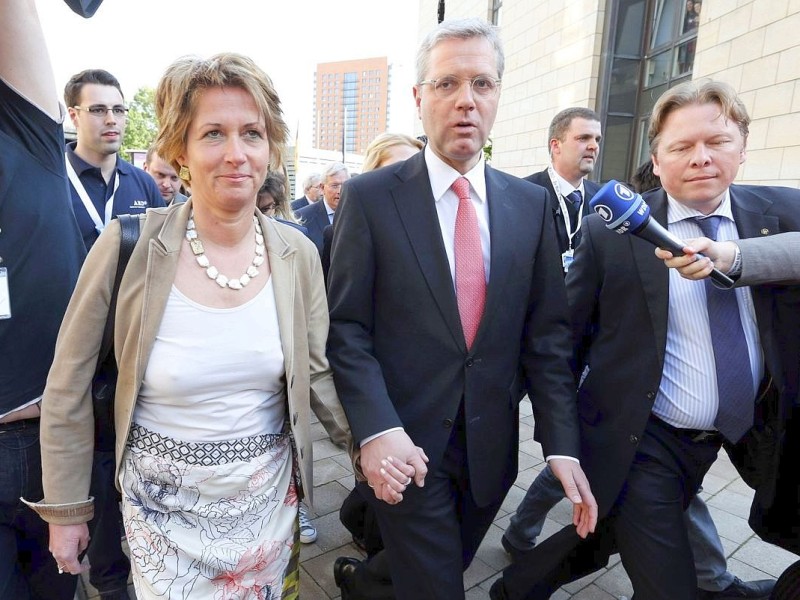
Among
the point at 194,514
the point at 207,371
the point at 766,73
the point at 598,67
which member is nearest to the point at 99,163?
the point at 207,371

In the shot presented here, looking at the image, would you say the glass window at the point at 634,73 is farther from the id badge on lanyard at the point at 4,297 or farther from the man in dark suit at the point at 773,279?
the id badge on lanyard at the point at 4,297

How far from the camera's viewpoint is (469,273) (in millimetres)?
1853

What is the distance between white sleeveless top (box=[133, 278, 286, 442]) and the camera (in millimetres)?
1477

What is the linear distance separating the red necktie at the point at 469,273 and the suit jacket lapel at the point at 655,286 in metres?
0.61

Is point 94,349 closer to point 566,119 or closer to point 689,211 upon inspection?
point 689,211

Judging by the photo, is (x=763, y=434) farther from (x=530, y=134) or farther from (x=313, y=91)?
(x=313, y=91)

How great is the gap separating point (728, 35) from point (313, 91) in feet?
277

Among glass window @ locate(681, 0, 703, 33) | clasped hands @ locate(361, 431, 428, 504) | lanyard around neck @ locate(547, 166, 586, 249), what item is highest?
glass window @ locate(681, 0, 703, 33)

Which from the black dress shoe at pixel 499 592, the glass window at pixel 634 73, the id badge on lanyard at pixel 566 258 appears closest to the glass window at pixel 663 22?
the glass window at pixel 634 73

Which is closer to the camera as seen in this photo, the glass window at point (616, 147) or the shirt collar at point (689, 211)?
the shirt collar at point (689, 211)

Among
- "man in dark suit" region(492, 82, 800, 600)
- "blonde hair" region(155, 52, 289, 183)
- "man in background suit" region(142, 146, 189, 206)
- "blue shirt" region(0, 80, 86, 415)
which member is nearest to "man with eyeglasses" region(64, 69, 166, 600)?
"man in background suit" region(142, 146, 189, 206)

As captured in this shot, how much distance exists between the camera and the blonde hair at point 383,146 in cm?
342

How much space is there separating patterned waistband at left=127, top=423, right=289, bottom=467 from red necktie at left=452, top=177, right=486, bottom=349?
0.81 m

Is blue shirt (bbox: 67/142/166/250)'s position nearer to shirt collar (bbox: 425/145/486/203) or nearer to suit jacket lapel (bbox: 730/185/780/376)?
shirt collar (bbox: 425/145/486/203)
